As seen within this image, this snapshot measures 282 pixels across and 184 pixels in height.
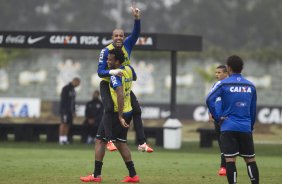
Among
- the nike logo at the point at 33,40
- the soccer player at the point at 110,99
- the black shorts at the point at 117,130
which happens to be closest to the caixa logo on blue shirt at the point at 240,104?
the soccer player at the point at 110,99

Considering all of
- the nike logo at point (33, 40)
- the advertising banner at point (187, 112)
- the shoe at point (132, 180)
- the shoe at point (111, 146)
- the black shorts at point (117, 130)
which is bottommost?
the shoe at point (132, 180)

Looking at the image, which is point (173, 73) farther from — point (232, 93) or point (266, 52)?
point (266, 52)

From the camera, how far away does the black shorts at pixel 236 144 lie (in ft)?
42.2

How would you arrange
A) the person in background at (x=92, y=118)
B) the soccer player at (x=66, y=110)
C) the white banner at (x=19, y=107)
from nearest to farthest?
the soccer player at (x=66, y=110) → the person in background at (x=92, y=118) → the white banner at (x=19, y=107)

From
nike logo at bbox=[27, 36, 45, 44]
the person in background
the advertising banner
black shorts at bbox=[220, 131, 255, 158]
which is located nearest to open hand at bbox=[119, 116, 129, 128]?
black shorts at bbox=[220, 131, 255, 158]

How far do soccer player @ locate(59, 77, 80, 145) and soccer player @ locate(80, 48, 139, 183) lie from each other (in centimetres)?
1249

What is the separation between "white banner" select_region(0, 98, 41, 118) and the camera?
40.7 metres

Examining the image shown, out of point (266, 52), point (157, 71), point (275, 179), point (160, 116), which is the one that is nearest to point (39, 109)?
point (160, 116)

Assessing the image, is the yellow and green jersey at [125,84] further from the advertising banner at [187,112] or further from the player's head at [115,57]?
the advertising banner at [187,112]

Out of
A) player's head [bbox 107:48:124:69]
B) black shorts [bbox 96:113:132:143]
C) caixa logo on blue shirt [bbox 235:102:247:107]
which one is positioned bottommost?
black shorts [bbox 96:113:132:143]

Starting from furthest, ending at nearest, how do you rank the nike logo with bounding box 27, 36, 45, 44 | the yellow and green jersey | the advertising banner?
the advertising banner < the nike logo with bounding box 27, 36, 45, 44 < the yellow and green jersey

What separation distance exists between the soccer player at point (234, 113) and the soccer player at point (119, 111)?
1869 mm

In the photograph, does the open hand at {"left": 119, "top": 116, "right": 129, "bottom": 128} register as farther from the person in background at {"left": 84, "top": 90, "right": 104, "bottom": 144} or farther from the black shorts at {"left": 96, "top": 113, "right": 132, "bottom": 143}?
the person in background at {"left": 84, "top": 90, "right": 104, "bottom": 144}

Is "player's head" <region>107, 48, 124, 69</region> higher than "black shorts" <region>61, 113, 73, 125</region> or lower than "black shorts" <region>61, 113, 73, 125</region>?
higher
